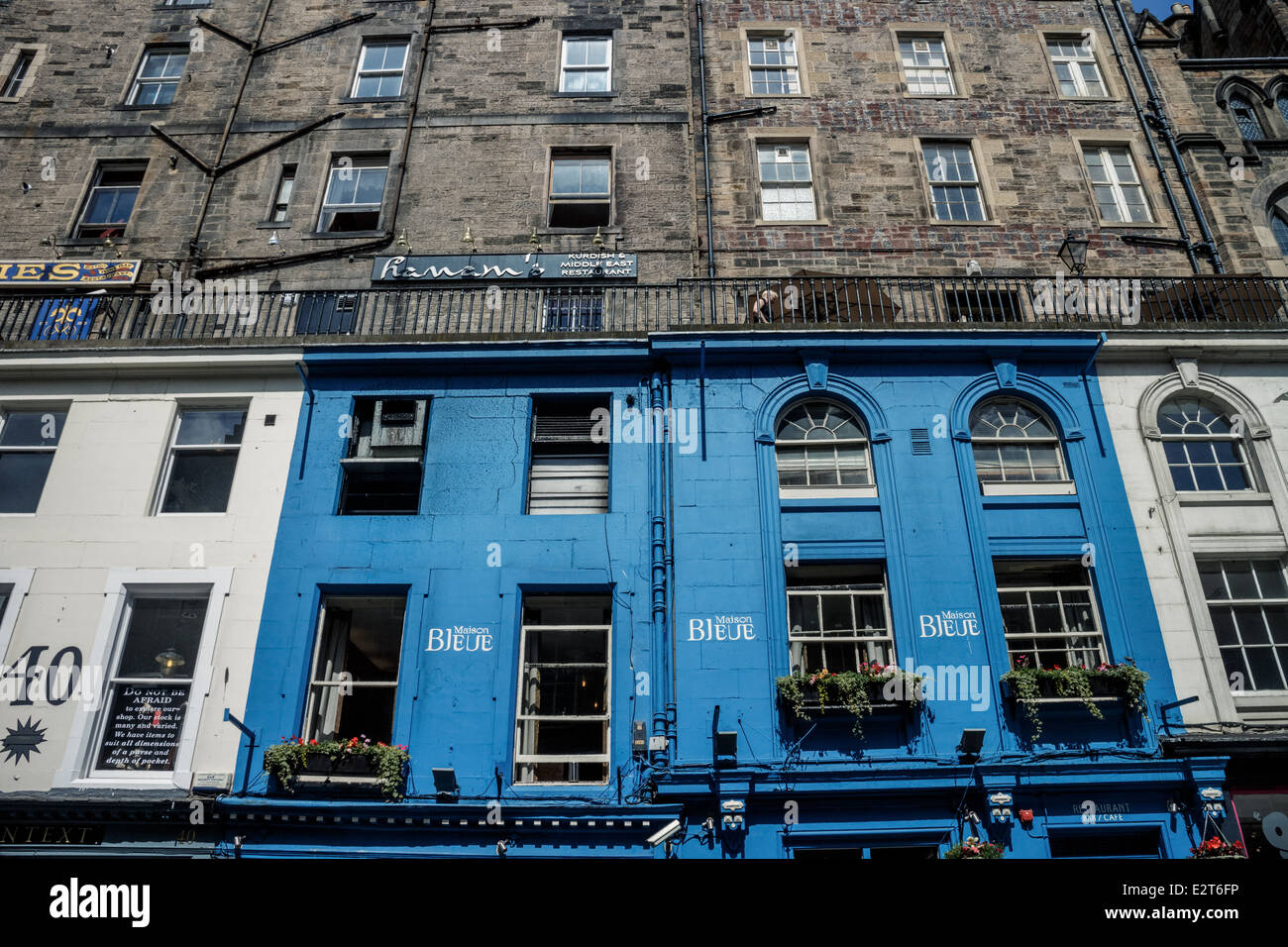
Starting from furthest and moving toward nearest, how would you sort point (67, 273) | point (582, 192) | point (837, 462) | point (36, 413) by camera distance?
1. point (582, 192)
2. point (67, 273)
3. point (36, 413)
4. point (837, 462)

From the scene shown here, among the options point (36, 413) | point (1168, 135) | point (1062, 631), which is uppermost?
point (1168, 135)

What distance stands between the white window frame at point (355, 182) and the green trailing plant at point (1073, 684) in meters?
14.3

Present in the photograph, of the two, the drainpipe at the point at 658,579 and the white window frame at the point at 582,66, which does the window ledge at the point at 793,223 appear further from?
the drainpipe at the point at 658,579

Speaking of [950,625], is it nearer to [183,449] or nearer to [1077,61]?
[183,449]

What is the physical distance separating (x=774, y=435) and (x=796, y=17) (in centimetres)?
1172

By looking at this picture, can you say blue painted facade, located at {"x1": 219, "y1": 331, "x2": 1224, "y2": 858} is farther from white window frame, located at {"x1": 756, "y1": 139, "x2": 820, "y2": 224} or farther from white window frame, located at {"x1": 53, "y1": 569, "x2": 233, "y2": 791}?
white window frame, located at {"x1": 756, "y1": 139, "x2": 820, "y2": 224}

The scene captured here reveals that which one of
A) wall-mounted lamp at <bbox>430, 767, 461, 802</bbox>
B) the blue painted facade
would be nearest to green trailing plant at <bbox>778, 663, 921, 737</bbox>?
the blue painted facade

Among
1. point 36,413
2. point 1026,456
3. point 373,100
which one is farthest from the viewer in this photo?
point 373,100

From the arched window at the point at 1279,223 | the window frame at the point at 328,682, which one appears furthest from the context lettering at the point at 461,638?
the arched window at the point at 1279,223

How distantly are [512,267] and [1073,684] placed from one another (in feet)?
38.3

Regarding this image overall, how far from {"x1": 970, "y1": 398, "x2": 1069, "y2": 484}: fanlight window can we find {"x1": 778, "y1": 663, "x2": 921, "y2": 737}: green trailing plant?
3.70m

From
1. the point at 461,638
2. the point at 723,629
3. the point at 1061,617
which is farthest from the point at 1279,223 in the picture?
the point at 461,638

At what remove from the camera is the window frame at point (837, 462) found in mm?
12859

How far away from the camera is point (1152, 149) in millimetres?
17750
